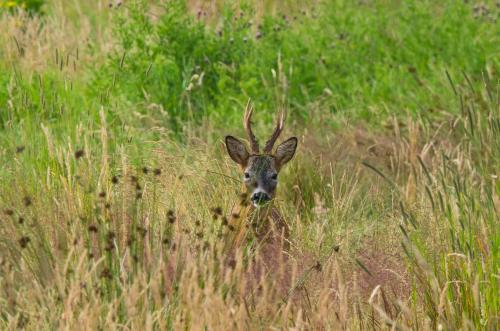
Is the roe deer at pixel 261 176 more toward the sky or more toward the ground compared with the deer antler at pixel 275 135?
more toward the ground

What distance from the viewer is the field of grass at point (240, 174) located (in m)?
4.57

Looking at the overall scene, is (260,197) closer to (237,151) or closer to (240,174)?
(237,151)

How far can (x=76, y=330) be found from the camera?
4062 millimetres

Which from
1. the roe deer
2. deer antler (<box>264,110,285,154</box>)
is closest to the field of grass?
the roe deer

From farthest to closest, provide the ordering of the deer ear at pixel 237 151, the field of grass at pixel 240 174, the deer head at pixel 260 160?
1. the deer ear at pixel 237 151
2. the deer head at pixel 260 160
3. the field of grass at pixel 240 174

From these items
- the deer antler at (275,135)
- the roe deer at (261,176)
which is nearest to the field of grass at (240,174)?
the roe deer at (261,176)

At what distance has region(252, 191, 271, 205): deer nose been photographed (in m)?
6.56

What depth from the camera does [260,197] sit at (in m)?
6.60

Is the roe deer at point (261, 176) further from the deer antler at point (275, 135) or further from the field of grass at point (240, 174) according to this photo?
the field of grass at point (240, 174)

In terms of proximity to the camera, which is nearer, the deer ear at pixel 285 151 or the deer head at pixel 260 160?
the deer head at pixel 260 160

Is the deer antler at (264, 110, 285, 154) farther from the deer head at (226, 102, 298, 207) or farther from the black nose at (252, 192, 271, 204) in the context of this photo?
the black nose at (252, 192, 271, 204)

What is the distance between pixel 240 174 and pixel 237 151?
203 millimetres

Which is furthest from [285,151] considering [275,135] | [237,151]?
[237,151]

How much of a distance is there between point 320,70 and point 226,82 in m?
0.89
